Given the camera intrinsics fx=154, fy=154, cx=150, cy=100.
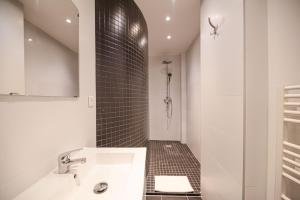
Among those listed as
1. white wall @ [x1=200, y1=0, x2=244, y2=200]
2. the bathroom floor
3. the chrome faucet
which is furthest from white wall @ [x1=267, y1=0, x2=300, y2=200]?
the bathroom floor

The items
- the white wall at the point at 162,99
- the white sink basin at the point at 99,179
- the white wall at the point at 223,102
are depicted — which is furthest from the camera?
the white wall at the point at 162,99

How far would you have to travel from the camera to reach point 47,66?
82 cm

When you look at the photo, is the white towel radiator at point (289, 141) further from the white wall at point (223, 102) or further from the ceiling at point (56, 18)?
the ceiling at point (56, 18)

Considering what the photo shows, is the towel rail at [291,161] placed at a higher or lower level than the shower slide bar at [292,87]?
lower

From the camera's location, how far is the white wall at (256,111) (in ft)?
3.27

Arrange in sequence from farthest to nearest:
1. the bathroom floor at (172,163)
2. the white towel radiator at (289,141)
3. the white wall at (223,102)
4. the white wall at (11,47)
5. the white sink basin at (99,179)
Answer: the bathroom floor at (172,163) < the white wall at (223,102) < the white towel radiator at (289,141) < the white sink basin at (99,179) < the white wall at (11,47)

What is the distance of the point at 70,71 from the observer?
1.05 metres

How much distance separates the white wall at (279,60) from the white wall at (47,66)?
1320 mm

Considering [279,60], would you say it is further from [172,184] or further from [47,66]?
[172,184]

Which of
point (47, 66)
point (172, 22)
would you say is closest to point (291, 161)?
point (47, 66)

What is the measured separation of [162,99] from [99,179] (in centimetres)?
368

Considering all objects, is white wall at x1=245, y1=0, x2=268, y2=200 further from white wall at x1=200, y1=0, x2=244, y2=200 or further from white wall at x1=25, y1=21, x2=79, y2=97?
white wall at x1=25, y1=21, x2=79, y2=97

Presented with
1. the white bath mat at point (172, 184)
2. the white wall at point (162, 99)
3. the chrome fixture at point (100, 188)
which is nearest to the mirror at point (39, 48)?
the chrome fixture at point (100, 188)

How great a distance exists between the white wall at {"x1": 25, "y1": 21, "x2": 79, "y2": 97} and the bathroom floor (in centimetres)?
183
